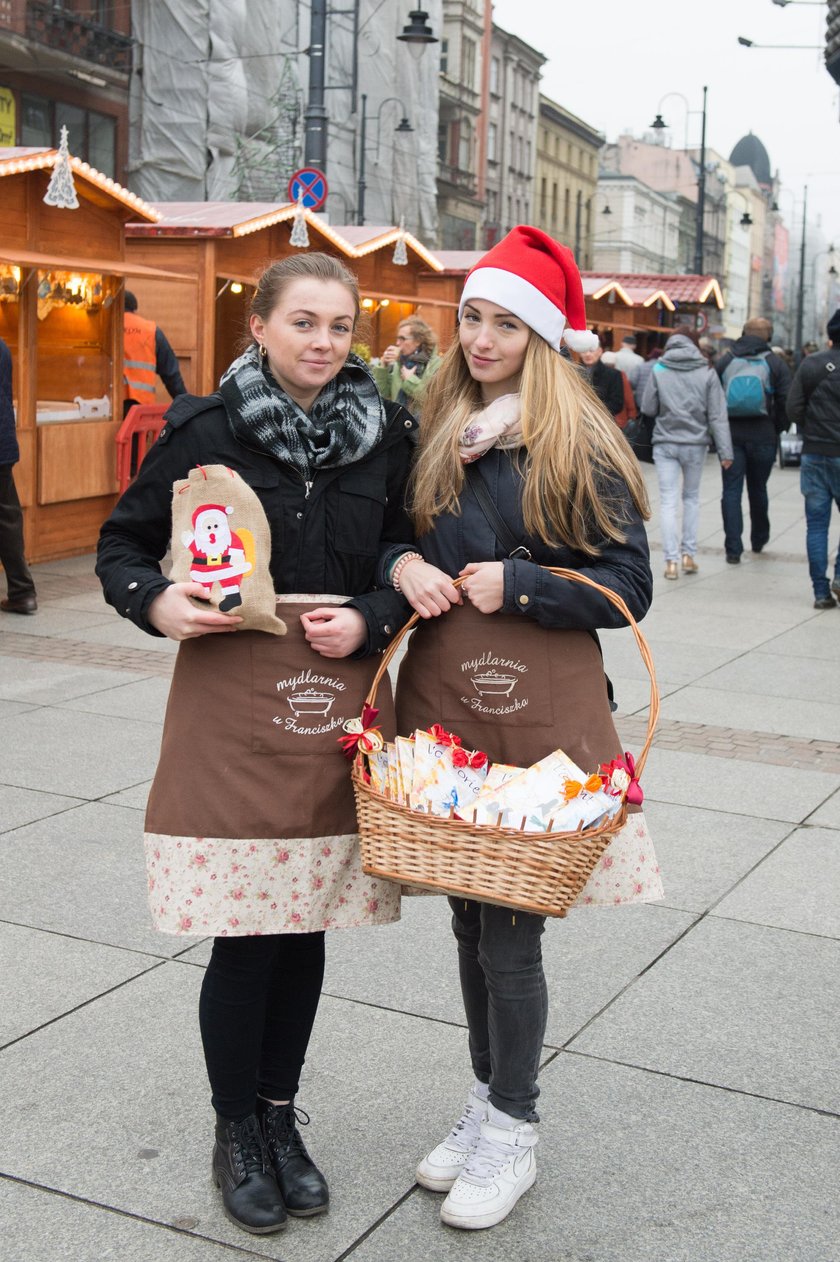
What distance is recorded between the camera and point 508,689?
2740 millimetres

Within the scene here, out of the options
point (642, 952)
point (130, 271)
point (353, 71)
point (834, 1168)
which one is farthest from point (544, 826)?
point (353, 71)

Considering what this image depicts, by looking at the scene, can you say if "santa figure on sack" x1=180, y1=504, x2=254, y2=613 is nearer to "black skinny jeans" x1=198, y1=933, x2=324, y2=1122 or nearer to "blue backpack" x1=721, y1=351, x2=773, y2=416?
"black skinny jeans" x1=198, y1=933, x2=324, y2=1122

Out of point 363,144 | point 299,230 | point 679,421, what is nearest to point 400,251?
point 299,230

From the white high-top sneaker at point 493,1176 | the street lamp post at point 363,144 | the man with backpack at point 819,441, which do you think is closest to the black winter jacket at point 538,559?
the white high-top sneaker at point 493,1176

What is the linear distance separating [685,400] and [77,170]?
4714 millimetres

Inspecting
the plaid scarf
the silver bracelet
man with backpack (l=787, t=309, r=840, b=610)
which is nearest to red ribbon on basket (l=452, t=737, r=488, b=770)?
the silver bracelet

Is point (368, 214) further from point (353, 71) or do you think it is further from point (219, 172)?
point (219, 172)

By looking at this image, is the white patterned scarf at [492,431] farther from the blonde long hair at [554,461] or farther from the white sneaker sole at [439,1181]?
the white sneaker sole at [439,1181]

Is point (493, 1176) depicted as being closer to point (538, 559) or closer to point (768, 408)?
point (538, 559)

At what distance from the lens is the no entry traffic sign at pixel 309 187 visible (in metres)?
15.9

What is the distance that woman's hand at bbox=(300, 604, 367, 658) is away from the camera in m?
2.67

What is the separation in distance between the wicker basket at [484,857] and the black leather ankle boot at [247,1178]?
2.16 feet

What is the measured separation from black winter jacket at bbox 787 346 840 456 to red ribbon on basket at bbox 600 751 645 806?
7932 millimetres

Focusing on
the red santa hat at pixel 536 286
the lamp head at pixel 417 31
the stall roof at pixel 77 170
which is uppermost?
the lamp head at pixel 417 31
